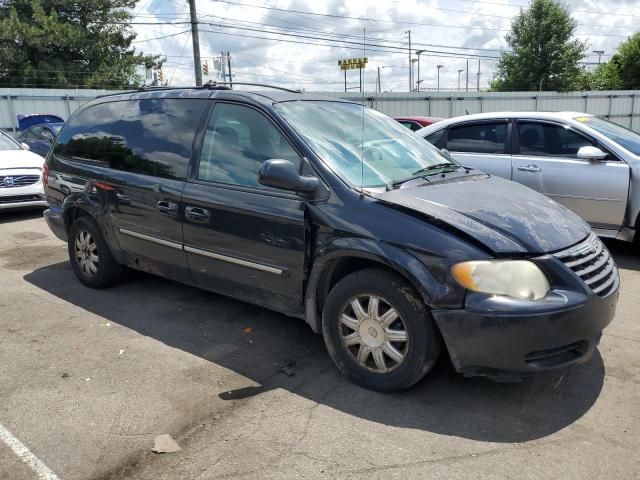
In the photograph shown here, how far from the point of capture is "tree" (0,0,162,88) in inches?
1330

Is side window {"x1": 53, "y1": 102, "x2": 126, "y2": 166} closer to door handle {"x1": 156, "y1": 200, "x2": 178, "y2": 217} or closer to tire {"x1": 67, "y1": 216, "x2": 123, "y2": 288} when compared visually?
tire {"x1": 67, "y1": 216, "x2": 123, "y2": 288}

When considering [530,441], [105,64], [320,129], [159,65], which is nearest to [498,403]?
[530,441]

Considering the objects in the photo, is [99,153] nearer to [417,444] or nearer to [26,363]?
[26,363]

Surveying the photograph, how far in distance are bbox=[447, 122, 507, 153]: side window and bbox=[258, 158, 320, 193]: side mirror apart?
4.02m

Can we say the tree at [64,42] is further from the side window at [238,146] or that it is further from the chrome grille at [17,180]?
the side window at [238,146]

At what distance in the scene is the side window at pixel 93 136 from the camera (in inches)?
197

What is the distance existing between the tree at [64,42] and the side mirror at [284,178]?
35.8 m

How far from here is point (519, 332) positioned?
9.60 ft

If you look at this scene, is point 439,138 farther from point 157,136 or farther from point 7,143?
point 7,143

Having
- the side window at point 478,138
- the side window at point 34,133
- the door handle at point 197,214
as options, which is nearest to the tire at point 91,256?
the door handle at point 197,214

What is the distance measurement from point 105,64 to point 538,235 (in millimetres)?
38717

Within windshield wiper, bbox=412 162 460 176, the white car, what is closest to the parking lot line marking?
windshield wiper, bbox=412 162 460 176

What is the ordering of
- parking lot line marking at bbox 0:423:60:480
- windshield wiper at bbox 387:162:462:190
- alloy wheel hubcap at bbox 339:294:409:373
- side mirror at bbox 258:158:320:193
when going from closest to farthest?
parking lot line marking at bbox 0:423:60:480, alloy wheel hubcap at bbox 339:294:409:373, side mirror at bbox 258:158:320:193, windshield wiper at bbox 387:162:462:190

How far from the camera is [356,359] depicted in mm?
3432
